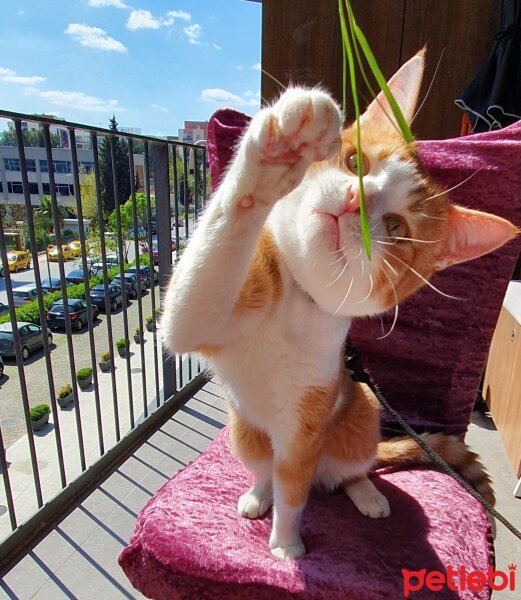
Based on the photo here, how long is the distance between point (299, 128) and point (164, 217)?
4.72 feet

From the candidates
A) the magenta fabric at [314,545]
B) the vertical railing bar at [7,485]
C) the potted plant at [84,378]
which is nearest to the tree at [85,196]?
the vertical railing bar at [7,485]

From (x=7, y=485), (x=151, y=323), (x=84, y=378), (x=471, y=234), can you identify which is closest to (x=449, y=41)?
(x=471, y=234)

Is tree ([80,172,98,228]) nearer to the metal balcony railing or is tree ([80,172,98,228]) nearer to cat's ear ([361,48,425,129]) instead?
the metal balcony railing

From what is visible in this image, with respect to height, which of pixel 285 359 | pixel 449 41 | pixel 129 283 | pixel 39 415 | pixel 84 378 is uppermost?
pixel 449 41

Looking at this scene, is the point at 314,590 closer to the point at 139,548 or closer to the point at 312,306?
the point at 139,548

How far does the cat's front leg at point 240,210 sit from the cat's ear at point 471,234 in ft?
1.13

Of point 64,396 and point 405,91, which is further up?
→ point 405,91

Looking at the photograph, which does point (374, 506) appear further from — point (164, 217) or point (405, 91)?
point (164, 217)

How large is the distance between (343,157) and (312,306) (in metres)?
0.23

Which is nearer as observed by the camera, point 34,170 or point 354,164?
point 354,164

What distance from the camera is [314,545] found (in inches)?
30.5

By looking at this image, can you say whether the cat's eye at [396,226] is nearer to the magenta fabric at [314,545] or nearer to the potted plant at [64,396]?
the magenta fabric at [314,545]

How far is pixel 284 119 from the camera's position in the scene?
415 mm

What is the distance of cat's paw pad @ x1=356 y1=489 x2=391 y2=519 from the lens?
32.6 inches
